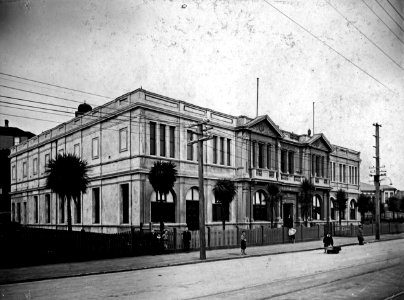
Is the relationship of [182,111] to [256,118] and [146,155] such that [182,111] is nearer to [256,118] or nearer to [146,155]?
[146,155]

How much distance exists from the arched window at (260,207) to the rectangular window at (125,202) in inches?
506

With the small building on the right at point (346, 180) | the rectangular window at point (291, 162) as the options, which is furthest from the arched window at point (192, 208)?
the small building on the right at point (346, 180)

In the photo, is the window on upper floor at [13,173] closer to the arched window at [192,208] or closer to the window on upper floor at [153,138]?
the arched window at [192,208]

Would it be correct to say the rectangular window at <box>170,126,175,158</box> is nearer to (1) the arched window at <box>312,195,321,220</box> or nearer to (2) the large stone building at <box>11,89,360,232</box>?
(2) the large stone building at <box>11,89,360,232</box>

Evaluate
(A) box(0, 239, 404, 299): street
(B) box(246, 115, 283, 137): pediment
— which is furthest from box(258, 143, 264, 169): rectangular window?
(A) box(0, 239, 404, 299): street

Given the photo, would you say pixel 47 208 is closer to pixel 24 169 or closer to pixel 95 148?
pixel 24 169

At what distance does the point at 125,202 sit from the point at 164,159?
4246mm

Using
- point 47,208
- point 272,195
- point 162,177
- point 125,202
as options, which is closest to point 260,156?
point 272,195

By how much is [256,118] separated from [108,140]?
13.8 meters

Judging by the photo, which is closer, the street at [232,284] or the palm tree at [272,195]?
the street at [232,284]

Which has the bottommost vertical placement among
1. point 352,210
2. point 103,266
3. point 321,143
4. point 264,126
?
point 352,210

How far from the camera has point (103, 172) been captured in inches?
1282

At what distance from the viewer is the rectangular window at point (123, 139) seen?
30.0m

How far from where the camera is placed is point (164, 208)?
29.9 meters
